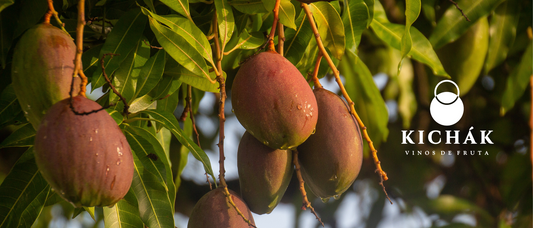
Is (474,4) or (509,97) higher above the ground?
(474,4)

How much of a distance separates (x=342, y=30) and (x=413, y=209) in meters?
0.97

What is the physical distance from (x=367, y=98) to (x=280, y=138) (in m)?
0.57

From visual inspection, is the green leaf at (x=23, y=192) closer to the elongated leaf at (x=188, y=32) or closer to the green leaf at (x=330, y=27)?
the elongated leaf at (x=188, y=32)

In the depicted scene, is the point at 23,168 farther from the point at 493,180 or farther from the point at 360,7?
the point at 493,180

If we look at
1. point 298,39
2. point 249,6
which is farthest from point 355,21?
point 249,6

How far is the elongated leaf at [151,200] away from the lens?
0.48 meters

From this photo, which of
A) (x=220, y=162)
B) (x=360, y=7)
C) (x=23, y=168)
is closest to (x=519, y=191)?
(x=360, y=7)

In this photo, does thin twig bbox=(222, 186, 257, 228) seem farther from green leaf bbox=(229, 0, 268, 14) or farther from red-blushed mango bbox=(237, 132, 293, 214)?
green leaf bbox=(229, 0, 268, 14)

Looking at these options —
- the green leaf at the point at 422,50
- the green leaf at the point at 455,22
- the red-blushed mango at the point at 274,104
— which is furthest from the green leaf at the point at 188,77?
the green leaf at the point at 455,22

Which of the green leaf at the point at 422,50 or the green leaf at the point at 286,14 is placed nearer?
the green leaf at the point at 286,14

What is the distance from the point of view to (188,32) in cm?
46

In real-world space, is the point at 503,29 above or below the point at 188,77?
below

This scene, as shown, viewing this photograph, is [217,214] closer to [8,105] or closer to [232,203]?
[232,203]

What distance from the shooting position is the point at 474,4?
923 millimetres
